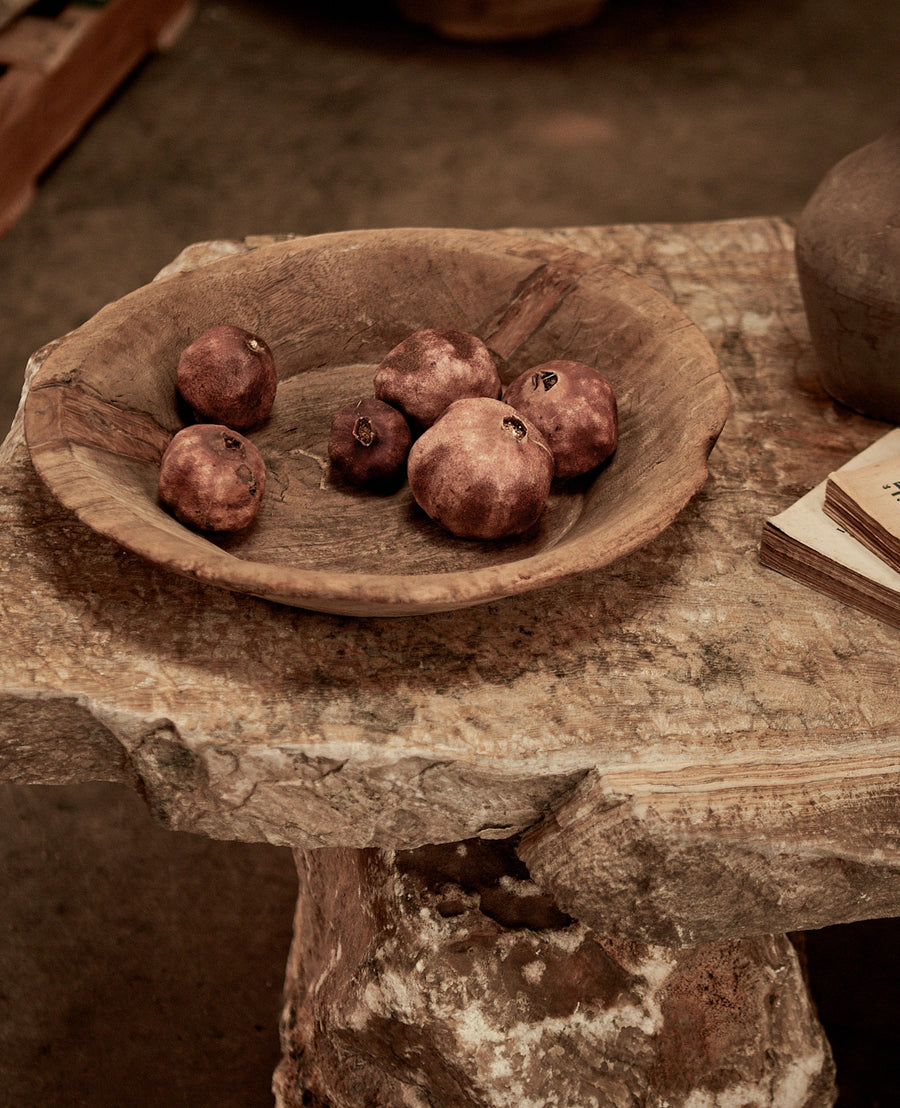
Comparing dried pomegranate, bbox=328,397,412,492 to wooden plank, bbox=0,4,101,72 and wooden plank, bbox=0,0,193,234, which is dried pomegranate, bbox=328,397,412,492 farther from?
wooden plank, bbox=0,4,101,72

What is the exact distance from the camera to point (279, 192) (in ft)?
13.3

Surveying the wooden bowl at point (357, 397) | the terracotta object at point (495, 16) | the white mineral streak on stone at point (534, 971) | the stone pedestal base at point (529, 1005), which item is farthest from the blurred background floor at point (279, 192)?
the wooden bowl at point (357, 397)

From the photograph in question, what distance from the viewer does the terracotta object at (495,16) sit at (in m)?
4.70

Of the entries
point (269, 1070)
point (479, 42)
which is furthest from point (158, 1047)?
point (479, 42)

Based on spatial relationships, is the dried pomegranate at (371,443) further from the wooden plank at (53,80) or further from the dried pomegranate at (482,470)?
the wooden plank at (53,80)

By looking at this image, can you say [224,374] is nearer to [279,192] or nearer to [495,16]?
[279,192]

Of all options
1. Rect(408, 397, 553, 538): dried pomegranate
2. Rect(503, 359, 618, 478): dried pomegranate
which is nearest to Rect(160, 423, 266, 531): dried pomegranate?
Rect(408, 397, 553, 538): dried pomegranate

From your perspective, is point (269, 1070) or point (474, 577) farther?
point (269, 1070)

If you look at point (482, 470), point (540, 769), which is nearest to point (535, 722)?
point (540, 769)

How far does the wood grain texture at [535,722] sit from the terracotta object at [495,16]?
12.8ft

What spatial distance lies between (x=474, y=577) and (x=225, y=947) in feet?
4.19

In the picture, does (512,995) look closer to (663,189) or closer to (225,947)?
→ (225,947)

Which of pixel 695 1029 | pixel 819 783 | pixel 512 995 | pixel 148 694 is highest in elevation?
pixel 148 694

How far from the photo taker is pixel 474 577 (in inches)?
47.2
